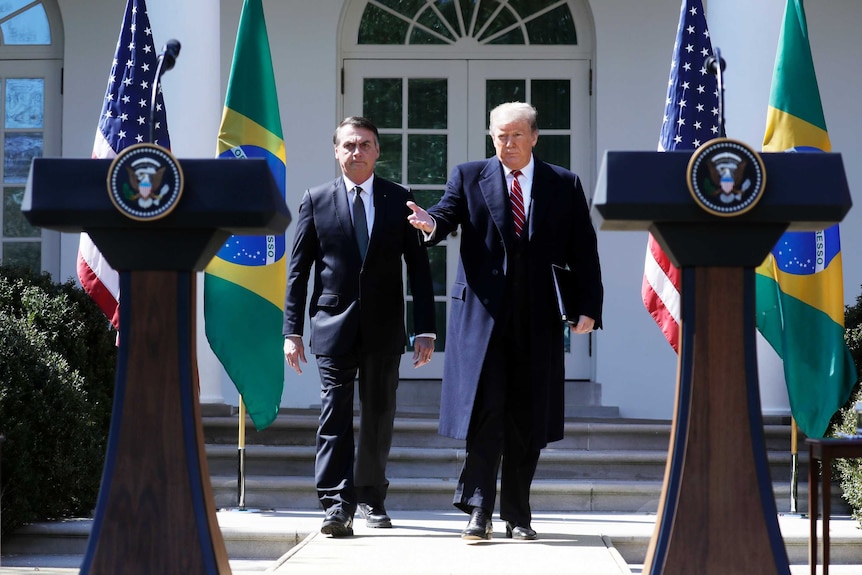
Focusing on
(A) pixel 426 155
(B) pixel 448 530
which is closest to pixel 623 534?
(B) pixel 448 530

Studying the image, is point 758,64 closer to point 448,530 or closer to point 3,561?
point 448,530

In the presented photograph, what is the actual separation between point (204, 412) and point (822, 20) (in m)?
5.53

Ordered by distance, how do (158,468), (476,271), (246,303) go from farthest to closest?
1. (246,303)
2. (476,271)
3. (158,468)

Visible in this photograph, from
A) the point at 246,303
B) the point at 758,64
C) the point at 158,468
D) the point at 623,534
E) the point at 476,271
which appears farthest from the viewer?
the point at 758,64

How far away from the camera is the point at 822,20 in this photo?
9102 mm

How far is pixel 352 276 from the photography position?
5629mm

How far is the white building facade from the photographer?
9.05m

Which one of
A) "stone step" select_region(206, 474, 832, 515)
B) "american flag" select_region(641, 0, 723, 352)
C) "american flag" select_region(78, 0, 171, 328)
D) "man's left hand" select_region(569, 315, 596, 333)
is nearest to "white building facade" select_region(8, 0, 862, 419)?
"stone step" select_region(206, 474, 832, 515)

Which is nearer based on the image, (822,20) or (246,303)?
(246,303)

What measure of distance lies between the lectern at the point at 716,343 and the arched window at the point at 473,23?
595 cm

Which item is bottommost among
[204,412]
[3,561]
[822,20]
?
[3,561]

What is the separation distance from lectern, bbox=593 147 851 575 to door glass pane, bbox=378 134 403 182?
5.83m

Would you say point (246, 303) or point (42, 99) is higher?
point (42, 99)

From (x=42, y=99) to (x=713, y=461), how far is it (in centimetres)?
744
